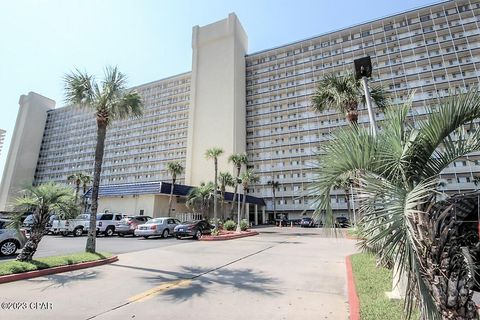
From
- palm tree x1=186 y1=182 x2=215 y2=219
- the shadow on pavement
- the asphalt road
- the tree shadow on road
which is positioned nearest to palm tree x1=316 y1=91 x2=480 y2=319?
the shadow on pavement

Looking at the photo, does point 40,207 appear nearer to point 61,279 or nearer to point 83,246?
point 61,279

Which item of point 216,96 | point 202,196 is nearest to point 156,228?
point 202,196

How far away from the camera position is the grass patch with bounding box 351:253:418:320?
4715 mm

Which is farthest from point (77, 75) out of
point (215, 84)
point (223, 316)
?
point (215, 84)

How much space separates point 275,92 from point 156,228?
171ft

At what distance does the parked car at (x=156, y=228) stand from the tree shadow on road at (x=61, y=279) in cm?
1292

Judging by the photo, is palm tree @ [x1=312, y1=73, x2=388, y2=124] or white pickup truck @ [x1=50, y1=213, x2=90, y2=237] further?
white pickup truck @ [x1=50, y1=213, x2=90, y2=237]

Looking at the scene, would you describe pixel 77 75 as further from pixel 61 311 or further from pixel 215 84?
pixel 215 84

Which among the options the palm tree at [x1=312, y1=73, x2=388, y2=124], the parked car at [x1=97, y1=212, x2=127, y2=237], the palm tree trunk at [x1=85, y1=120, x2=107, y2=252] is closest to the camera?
the palm tree trunk at [x1=85, y1=120, x2=107, y2=252]

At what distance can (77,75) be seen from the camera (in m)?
12.6

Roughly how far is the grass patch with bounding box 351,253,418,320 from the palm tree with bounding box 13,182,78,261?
371 inches

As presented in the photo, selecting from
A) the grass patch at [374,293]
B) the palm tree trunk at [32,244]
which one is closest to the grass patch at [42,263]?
the palm tree trunk at [32,244]

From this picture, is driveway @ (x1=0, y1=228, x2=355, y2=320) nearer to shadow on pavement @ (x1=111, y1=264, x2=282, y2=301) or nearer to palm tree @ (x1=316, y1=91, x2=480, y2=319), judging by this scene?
shadow on pavement @ (x1=111, y1=264, x2=282, y2=301)

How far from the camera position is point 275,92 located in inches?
2621
